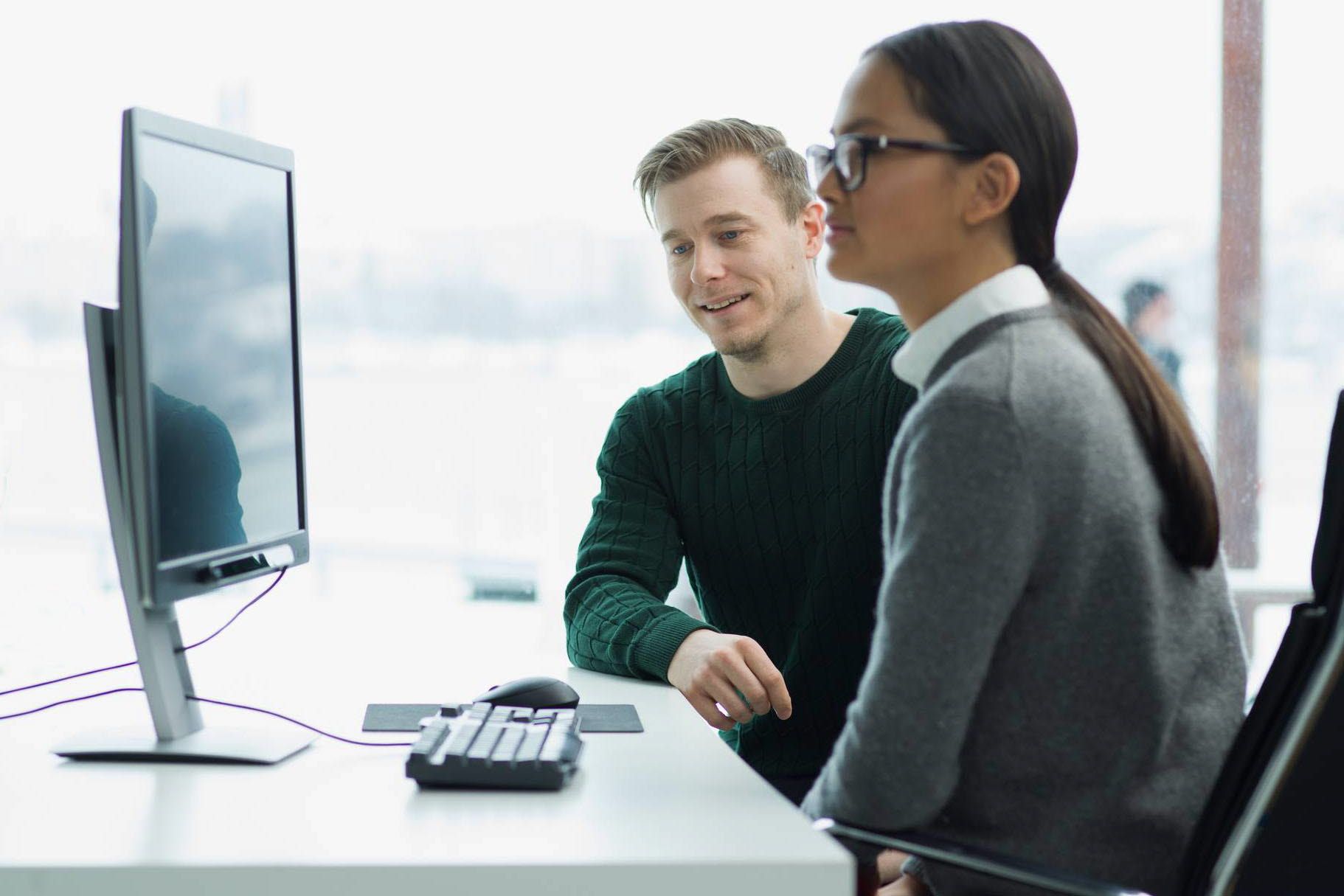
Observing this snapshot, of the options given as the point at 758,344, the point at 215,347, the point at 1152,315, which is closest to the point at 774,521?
the point at 758,344

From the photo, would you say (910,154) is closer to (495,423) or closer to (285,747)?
(285,747)

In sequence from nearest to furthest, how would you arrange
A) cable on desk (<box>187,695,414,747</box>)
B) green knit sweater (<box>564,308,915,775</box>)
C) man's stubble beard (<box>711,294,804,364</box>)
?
cable on desk (<box>187,695,414,747</box>) → green knit sweater (<box>564,308,915,775</box>) → man's stubble beard (<box>711,294,804,364</box>)

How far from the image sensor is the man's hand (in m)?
1.49

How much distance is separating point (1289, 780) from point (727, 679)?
2.02 ft

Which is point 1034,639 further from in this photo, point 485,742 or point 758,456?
point 758,456

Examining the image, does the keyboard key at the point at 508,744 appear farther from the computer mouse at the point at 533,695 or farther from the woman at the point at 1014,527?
the woman at the point at 1014,527

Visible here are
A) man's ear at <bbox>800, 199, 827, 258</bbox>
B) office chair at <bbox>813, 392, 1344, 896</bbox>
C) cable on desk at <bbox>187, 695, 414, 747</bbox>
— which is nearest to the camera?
office chair at <bbox>813, 392, 1344, 896</bbox>

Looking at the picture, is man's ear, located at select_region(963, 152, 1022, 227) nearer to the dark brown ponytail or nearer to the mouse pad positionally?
the dark brown ponytail

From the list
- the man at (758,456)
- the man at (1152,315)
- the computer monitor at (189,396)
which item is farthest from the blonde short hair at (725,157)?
the man at (1152,315)

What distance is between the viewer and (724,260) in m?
2.05

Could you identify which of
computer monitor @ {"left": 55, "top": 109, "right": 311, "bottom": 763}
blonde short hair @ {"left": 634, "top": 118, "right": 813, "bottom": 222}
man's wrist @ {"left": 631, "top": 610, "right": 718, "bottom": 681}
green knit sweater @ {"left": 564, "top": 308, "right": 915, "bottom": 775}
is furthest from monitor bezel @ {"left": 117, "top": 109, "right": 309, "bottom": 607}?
blonde short hair @ {"left": 634, "top": 118, "right": 813, "bottom": 222}

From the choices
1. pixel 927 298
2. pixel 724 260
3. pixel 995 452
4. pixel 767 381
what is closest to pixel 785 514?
pixel 767 381

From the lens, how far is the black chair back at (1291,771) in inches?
42.4

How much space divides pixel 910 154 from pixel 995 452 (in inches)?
12.0
